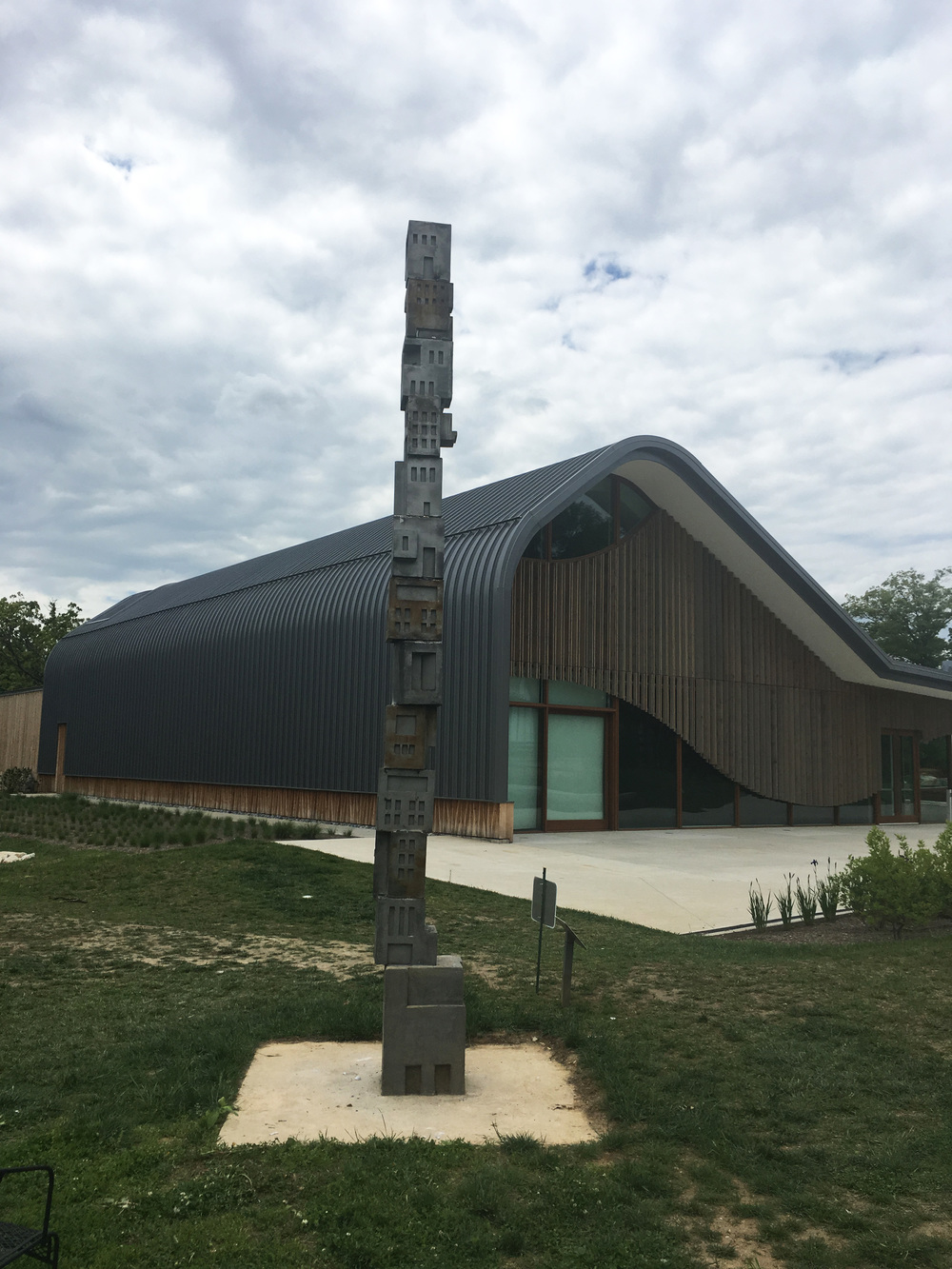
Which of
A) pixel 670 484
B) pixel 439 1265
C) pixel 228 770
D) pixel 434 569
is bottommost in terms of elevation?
pixel 439 1265

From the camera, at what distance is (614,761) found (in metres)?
23.8

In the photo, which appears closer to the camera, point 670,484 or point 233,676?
point 670,484

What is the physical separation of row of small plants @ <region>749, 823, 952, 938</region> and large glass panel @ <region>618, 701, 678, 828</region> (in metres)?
12.2

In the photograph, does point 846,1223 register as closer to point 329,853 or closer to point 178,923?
point 178,923

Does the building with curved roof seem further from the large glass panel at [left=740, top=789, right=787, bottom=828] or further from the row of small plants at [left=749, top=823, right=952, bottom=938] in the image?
the row of small plants at [left=749, top=823, right=952, bottom=938]

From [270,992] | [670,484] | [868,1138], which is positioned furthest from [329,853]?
[670,484]

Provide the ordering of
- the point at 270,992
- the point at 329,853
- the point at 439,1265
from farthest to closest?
the point at 329,853
the point at 270,992
the point at 439,1265

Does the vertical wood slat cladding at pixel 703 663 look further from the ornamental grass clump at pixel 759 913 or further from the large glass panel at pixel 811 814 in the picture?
the ornamental grass clump at pixel 759 913

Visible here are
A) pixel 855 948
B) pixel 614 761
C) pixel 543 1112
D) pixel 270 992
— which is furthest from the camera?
pixel 614 761

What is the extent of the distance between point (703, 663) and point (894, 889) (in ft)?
49.6

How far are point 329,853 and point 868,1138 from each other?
37.7 ft

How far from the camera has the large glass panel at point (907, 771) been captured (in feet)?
105

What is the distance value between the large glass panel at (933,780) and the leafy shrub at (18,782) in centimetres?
3258

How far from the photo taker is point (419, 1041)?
5742 mm
